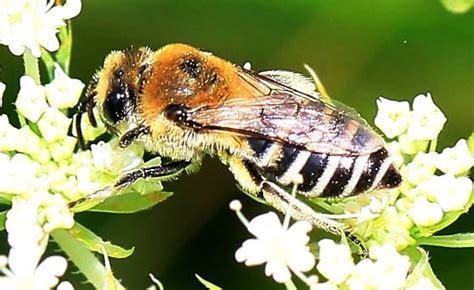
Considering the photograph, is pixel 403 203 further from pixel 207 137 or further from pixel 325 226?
pixel 207 137

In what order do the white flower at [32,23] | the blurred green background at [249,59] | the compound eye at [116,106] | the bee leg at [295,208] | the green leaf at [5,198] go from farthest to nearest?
1. the blurred green background at [249,59]
2. the white flower at [32,23]
3. the green leaf at [5,198]
4. the compound eye at [116,106]
5. the bee leg at [295,208]

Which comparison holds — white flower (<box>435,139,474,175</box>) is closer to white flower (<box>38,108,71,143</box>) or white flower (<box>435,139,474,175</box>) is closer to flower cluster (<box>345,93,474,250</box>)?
flower cluster (<box>345,93,474,250</box>)

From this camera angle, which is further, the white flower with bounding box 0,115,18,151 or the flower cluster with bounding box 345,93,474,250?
the white flower with bounding box 0,115,18,151

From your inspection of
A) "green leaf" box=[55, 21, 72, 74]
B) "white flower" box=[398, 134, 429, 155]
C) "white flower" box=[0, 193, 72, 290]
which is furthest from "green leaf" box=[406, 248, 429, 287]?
"green leaf" box=[55, 21, 72, 74]

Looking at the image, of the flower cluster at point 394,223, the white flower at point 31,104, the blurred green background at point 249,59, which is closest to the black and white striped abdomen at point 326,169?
the flower cluster at point 394,223

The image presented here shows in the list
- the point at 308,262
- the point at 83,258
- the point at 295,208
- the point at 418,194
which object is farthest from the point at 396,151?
the point at 83,258

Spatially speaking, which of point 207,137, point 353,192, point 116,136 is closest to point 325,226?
point 353,192

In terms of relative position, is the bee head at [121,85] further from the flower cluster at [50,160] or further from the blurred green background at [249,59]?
the blurred green background at [249,59]
